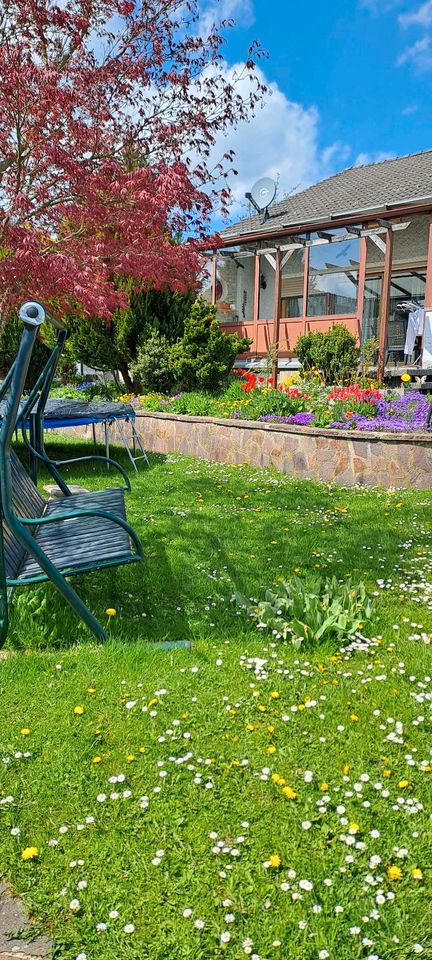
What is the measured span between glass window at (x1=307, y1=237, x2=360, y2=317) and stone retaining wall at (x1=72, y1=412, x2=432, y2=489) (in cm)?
886

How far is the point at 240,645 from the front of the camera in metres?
2.89

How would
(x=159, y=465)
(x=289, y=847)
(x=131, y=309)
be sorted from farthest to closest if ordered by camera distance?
(x=131, y=309)
(x=159, y=465)
(x=289, y=847)

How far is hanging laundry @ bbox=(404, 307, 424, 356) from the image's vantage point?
13.6 metres

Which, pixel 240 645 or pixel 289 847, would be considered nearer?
pixel 289 847

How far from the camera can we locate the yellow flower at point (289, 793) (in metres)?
1.88

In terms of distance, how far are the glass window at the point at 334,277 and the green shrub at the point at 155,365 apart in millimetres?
6267

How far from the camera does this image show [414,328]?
538 inches

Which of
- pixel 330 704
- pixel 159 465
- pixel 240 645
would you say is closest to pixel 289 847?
pixel 330 704

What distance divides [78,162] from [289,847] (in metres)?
5.55

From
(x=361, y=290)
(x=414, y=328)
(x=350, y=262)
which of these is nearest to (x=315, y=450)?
(x=414, y=328)

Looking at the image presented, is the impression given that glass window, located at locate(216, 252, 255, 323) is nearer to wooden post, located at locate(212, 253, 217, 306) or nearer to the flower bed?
wooden post, located at locate(212, 253, 217, 306)

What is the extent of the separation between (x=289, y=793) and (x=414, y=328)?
43.4 feet

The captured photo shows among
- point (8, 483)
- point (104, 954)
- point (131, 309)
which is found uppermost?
point (131, 309)

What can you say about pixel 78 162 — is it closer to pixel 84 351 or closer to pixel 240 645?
pixel 240 645
